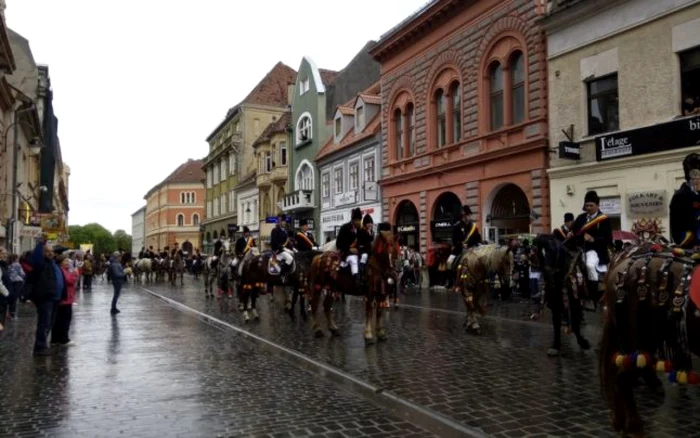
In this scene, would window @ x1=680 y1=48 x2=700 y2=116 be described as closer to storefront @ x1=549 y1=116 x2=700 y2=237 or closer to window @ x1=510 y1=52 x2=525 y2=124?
storefront @ x1=549 y1=116 x2=700 y2=237

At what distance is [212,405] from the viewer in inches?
270

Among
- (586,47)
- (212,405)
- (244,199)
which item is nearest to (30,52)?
(244,199)

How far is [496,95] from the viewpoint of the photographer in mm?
25141

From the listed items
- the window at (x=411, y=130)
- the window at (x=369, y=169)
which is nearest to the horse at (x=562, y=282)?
the window at (x=411, y=130)

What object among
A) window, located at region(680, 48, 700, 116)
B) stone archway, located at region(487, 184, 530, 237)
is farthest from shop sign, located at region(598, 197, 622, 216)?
stone archway, located at region(487, 184, 530, 237)

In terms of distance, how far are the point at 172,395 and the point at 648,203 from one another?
611 inches

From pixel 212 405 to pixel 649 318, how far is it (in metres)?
4.52

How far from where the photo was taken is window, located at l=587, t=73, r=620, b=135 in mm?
19797

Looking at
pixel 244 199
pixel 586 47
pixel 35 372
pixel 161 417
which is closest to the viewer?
pixel 161 417

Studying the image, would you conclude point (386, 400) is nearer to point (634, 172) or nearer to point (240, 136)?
point (634, 172)

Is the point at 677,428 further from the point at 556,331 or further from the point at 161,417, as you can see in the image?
the point at 161,417

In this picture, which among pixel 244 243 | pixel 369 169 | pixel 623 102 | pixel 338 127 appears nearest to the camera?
pixel 244 243

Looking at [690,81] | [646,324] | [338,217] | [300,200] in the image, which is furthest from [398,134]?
[646,324]

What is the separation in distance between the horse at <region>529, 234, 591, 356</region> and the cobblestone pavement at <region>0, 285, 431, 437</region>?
3.90m
